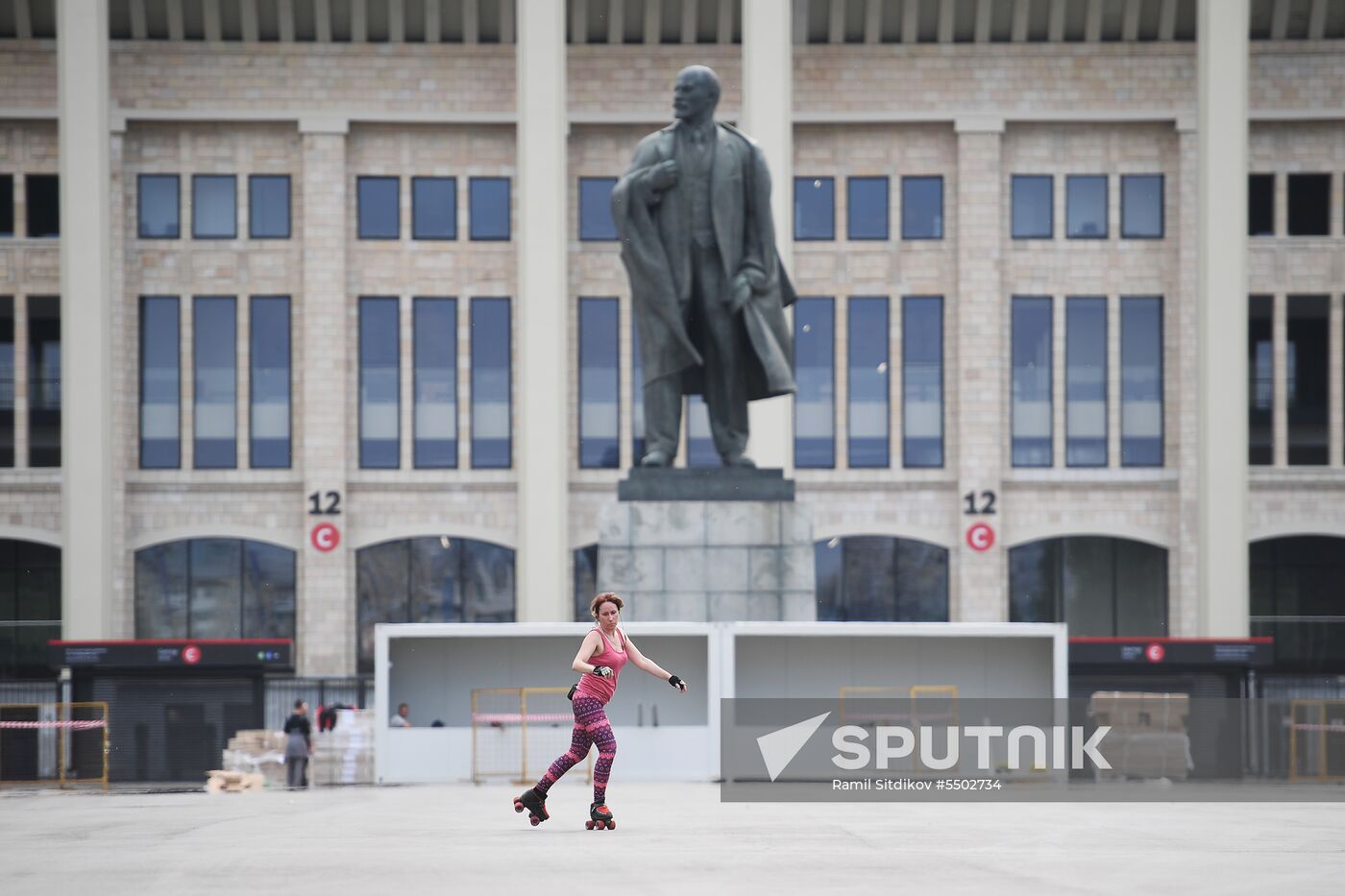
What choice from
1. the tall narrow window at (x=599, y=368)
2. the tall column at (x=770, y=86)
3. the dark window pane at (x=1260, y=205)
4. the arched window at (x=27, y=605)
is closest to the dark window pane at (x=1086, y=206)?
the dark window pane at (x=1260, y=205)

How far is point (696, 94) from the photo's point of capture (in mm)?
19016

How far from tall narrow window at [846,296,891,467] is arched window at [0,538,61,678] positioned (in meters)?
18.0

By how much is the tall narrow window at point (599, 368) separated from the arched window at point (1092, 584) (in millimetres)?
9450

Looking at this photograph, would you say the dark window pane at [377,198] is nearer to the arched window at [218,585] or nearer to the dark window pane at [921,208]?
the arched window at [218,585]

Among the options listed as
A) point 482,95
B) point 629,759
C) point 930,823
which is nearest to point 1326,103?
point 482,95

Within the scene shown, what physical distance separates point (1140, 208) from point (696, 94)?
78.9 feet

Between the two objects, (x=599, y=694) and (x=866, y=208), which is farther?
(x=866, y=208)

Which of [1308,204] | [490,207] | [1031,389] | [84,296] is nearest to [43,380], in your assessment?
[84,296]

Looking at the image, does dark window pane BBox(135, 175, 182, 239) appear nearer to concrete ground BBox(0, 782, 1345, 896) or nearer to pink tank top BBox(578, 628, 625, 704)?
concrete ground BBox(0, 782, 1345, 896)

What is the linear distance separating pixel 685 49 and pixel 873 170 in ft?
16.4

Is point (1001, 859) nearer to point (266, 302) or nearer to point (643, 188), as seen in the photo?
point (643, 188)

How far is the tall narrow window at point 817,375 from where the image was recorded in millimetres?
40438

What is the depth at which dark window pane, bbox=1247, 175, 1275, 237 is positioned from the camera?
40531 millimetres

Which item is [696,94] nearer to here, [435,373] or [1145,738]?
[1145,738]
